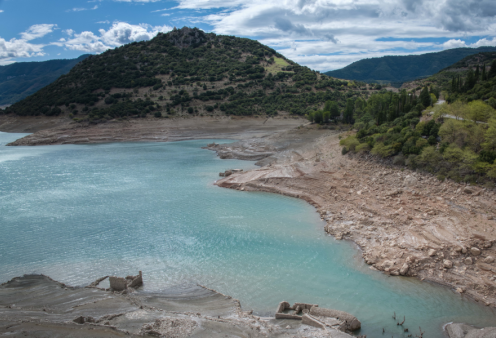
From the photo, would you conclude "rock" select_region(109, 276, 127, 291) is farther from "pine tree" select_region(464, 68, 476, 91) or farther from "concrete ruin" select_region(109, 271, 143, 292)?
"pine tree" select_region(464, 68, 476, 91)

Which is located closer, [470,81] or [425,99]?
[470,81]

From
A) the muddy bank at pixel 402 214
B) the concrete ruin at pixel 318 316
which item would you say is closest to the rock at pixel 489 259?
the muddy bank at pixel 402 214

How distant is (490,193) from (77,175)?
36.1 meters

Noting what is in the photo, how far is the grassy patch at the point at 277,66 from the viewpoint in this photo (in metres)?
96.2

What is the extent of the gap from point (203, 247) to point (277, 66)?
297 feet

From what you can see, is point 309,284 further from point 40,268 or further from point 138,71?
point 138,71

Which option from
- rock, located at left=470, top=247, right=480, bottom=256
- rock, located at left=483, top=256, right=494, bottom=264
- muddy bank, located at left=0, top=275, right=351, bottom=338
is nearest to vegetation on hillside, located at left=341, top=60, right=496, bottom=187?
rock, located at left=470, top=247, right=480, bottom=256

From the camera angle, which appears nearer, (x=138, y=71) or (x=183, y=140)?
(x=183, y=140)

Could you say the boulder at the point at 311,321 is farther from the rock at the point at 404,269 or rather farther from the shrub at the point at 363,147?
the shrub at the point at 363,147

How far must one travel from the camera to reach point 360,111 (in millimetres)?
55625

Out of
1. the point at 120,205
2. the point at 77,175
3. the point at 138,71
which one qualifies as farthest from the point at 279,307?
the point at 138,71

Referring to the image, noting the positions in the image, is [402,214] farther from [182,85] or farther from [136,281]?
[182,85]

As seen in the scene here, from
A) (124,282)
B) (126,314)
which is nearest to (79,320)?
(126,314)

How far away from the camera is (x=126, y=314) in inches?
448
